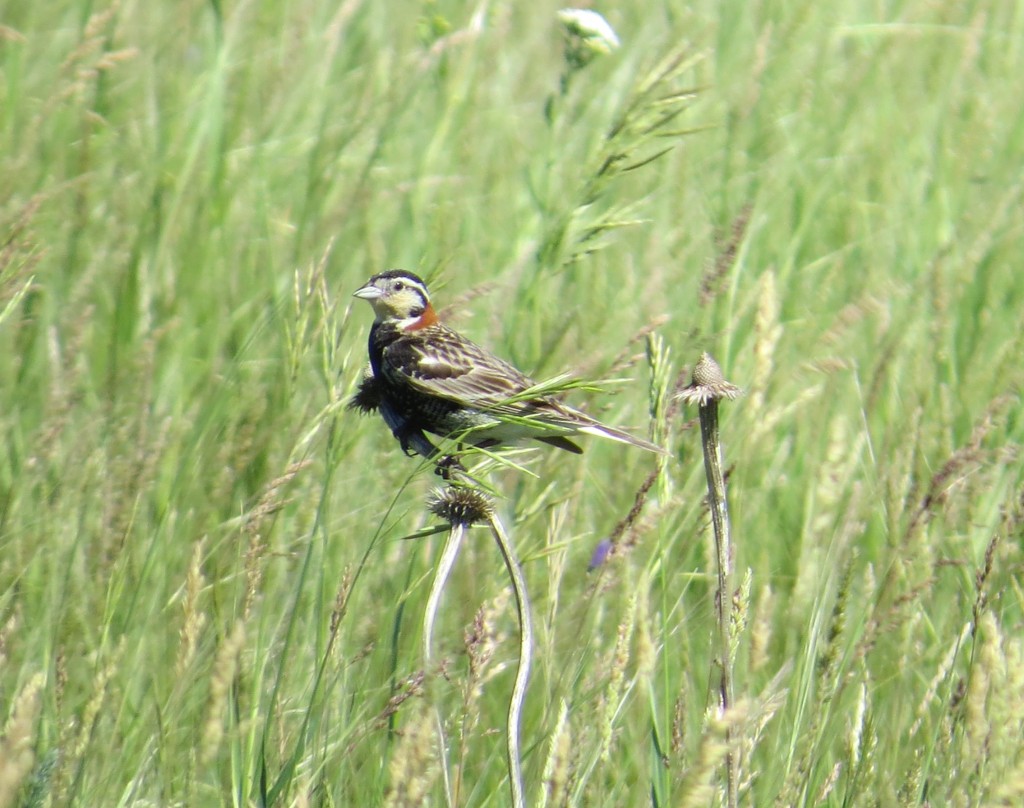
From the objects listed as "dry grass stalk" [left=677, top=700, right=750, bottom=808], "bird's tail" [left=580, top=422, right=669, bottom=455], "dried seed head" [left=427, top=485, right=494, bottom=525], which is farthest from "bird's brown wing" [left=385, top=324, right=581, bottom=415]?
"dry grass stalk" [left=677, top=700, right=750, bottom=808]

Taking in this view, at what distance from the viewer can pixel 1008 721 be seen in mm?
1789

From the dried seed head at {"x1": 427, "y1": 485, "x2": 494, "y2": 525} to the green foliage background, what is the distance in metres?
0.15

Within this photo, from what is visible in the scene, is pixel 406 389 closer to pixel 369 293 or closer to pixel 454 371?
pixel 454 371

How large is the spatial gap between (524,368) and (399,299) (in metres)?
0.37

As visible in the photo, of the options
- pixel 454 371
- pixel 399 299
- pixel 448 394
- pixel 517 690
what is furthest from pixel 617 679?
pixel 399 299

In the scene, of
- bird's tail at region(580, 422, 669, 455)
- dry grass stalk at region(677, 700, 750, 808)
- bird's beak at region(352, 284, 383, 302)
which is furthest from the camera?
bird's beak at region(352, 284, 383, 302)

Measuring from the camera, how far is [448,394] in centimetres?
267

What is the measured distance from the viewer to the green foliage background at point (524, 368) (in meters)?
2.23

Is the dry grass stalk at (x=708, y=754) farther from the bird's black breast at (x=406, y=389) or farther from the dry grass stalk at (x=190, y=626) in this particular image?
the bird's black breast at (x=406, y=389)

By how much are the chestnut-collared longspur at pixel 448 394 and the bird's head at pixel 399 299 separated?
0.31ft

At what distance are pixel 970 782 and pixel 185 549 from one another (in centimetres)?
166

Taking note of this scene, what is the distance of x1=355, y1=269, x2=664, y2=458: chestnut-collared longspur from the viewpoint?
2623 mm

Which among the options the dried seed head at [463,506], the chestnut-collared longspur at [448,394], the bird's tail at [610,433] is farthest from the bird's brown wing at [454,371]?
the dried seed head at [463,506]

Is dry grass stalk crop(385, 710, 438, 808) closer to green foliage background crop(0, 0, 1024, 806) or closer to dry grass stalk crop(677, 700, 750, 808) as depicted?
green foliage background crop(0, 0, 1024, 806)
